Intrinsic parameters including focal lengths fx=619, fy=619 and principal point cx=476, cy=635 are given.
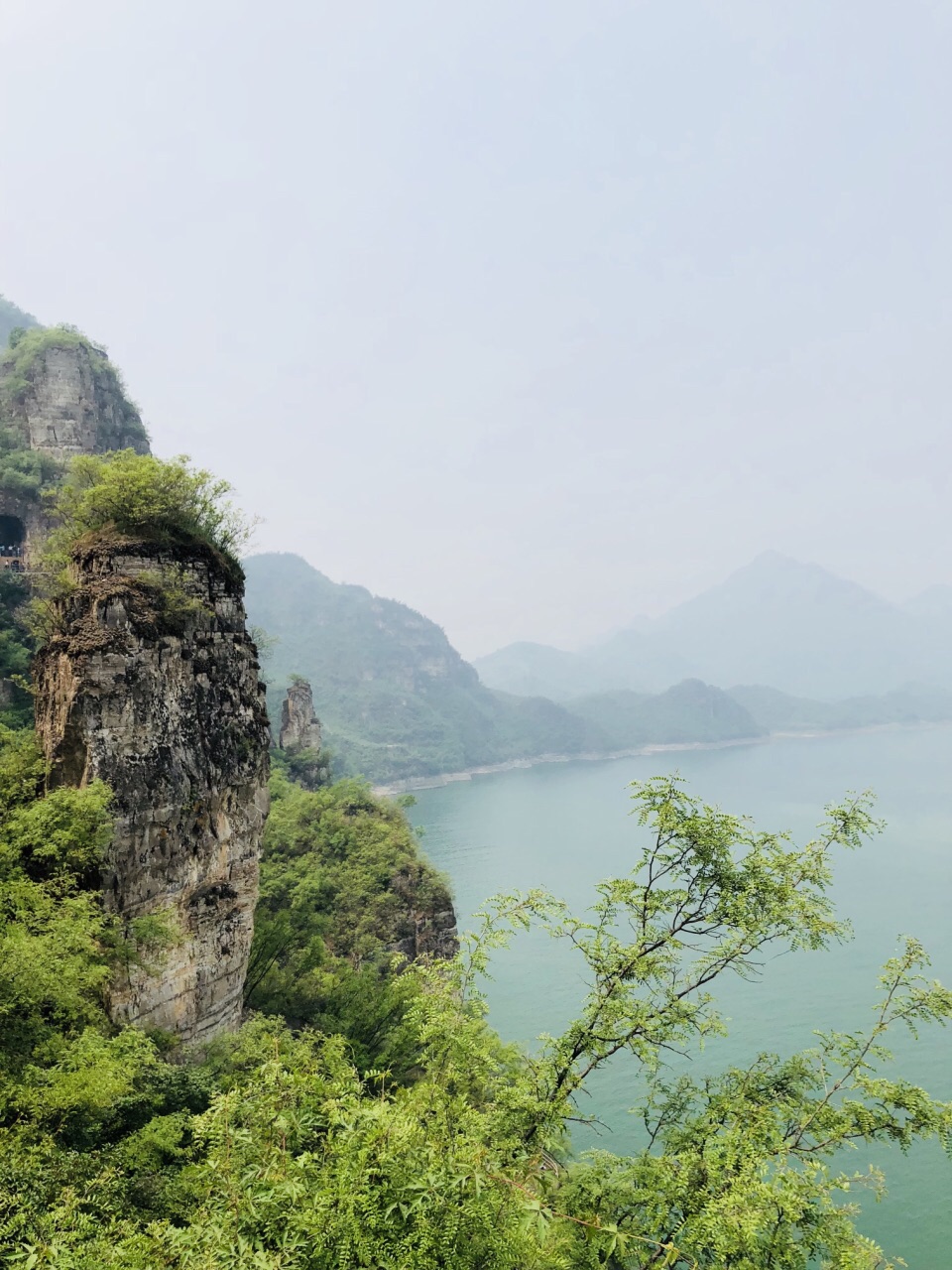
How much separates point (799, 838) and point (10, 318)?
285 feet

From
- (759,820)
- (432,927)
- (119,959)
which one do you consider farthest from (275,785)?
(759,820)

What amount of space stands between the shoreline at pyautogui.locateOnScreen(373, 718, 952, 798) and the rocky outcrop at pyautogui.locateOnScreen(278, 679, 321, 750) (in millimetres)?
37547

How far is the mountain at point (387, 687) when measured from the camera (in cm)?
10650

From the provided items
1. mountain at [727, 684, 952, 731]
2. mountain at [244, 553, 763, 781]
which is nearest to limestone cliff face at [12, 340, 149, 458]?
mountain at [244, 553, 763, 781]

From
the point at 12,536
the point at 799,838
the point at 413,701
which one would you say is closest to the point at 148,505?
the point at 12,536

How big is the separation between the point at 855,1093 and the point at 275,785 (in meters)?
25.3

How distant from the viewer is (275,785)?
1196 inches

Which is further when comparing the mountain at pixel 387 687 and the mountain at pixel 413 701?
the mountain at pixel 413 701

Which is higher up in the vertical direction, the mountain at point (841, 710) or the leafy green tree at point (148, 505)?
the leafy green tree at point (148, 505)

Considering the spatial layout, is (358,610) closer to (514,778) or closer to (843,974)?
(514,778)

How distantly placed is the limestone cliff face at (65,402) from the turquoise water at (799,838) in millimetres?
29502

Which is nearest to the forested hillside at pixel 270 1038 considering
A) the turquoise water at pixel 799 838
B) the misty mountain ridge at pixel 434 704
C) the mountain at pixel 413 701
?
the turquoise water at pixel 799 838

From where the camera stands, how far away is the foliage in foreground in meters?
3.90

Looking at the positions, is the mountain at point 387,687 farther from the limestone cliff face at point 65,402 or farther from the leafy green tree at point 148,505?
the leafy green tree at point 148,505
